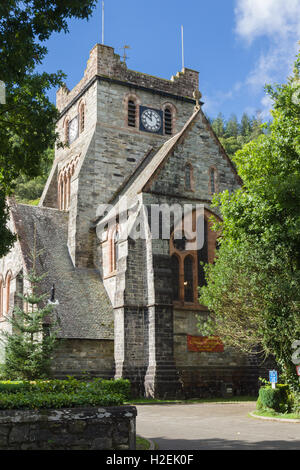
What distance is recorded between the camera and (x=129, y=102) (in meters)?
36.8

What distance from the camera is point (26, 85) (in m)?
13.8

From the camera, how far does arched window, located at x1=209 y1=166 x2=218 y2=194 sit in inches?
1195

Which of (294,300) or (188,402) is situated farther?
(188,402)

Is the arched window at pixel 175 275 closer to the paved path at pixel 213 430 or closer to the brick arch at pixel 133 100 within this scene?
the paved path at pixel 213 430

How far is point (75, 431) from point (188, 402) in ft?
53.7

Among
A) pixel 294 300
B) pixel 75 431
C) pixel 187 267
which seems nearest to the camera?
pixel 75 431

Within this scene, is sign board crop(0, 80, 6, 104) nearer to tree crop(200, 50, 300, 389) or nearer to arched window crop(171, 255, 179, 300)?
tree crop(200, 50, 300, 389)

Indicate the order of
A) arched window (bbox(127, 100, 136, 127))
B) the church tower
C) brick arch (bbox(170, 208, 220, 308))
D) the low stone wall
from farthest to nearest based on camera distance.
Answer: arched window (bbox(127, 100, 136, 127))
the church tower
brick arch (bbox(170, 208, 220, 308))
the low stone wall

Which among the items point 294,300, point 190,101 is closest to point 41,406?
point 294,300

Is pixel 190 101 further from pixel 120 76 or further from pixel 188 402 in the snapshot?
pixel 188 402

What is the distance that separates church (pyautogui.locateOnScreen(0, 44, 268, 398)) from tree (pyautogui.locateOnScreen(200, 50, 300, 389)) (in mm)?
6609

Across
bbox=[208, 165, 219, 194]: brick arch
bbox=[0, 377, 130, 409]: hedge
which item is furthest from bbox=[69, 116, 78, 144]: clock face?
bbox=[0, 377, 130, 409]: hedge

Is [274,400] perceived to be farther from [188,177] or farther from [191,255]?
[188,177]

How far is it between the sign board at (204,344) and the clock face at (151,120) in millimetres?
16813
